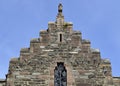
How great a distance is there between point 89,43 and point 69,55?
122 cm

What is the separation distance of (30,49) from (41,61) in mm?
914

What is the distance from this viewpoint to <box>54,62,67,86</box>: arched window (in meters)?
22.1

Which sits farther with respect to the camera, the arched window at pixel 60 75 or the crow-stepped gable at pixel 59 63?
the arched window at pixel 60 75

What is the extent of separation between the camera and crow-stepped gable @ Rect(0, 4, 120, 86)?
21.9m

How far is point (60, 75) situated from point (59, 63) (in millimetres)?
602

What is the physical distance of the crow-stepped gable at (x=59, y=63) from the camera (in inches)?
861

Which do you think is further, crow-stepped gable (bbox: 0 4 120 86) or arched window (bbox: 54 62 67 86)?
arched window (bbox: 54 62 67 86)

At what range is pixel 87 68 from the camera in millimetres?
22156

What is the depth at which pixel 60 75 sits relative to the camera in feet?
73.4

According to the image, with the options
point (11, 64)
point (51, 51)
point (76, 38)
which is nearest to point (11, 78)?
point (11, 64)

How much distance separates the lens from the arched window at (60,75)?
871 inches

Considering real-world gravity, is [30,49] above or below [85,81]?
above

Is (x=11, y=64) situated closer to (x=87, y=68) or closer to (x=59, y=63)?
(x=59, y=63)

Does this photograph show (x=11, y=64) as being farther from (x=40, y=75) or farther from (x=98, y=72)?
(x=98, y=72)
